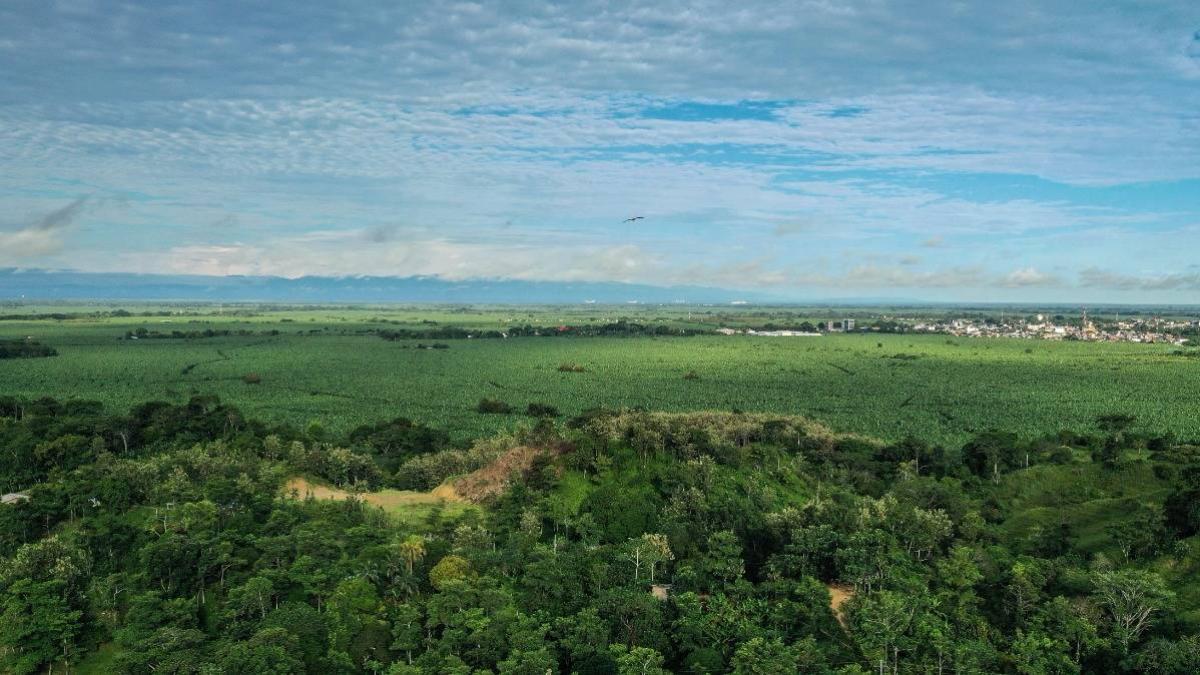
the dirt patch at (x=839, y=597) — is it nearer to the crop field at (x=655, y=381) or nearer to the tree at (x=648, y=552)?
the tree at (x=648, y=552)

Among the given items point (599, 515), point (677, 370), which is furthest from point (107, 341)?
point (599, 515)

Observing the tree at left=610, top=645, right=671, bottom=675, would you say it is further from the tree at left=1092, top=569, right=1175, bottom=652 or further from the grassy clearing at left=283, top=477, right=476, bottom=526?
the grassy clearing at left=283, top=477, right=476, bottom=526

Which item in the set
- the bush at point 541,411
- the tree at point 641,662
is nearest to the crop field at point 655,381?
the bush at point 541,411

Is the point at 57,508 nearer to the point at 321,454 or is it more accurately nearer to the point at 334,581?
the point at 321,454

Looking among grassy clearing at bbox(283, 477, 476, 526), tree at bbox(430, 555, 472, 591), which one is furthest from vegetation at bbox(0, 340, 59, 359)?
tree at bbox(430, 555, 472, 591)

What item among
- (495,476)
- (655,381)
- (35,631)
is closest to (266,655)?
(35,631)
